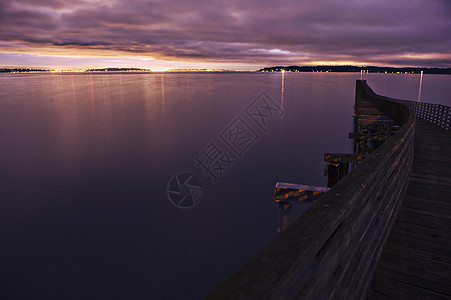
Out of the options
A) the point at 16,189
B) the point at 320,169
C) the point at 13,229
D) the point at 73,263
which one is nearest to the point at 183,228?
the point at 73,263

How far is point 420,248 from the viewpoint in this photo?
355 cm

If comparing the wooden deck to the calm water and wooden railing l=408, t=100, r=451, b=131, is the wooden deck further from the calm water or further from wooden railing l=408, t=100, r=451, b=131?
wooden railing l=408, t=100, r=451, b=131

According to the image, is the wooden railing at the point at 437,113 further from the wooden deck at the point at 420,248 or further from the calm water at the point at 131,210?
the wooden deck at the point at 420,248

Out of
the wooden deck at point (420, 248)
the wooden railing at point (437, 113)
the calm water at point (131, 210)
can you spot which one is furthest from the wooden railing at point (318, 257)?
the wooden railing at point (437, 113)

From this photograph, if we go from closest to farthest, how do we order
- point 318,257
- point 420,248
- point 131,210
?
1. point 318,257
2. point 420,248
3. point 131,210

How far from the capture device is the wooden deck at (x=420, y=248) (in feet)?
9.37

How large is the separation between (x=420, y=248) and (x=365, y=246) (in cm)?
178

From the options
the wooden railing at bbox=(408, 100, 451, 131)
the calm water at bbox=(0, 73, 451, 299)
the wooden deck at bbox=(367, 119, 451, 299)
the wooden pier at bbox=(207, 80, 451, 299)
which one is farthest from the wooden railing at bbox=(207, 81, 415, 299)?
the wooden railing at bbox=(408, 100, 451, 131)

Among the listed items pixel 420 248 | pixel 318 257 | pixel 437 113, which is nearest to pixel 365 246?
pixel 318 257

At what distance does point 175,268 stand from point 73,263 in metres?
3.27

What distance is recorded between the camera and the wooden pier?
1.01 meters

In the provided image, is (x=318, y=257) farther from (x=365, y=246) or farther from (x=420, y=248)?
(x=420, y=248)

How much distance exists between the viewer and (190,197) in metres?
13.9

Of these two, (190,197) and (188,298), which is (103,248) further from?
(190,197)
